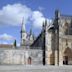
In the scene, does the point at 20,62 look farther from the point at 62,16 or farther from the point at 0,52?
the point at 62,16

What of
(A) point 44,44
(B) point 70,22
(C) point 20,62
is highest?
(B) point 70,22

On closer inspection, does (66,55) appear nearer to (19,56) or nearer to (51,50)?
(51,50)

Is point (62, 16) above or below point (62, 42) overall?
above

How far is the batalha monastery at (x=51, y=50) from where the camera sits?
230 ft

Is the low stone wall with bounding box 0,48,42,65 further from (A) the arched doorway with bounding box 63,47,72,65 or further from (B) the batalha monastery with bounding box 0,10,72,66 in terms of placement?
(A) the arched doorway with bounding box 63,47,72,65

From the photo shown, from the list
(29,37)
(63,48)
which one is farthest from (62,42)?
(29,37)

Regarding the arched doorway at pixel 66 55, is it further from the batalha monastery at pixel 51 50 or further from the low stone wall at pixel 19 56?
the low stone wall at pixel 19 56

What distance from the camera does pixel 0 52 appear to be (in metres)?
69.8

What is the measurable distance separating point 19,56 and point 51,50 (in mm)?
8801

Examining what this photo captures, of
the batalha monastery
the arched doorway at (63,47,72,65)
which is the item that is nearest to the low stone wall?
the batalha monastery

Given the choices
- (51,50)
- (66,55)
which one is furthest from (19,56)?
(66,55)

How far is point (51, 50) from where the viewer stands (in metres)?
72.2

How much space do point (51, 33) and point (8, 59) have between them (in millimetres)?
13704

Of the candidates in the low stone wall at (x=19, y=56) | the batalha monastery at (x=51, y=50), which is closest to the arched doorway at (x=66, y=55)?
the batalha monastery at (x=51, y=50)
